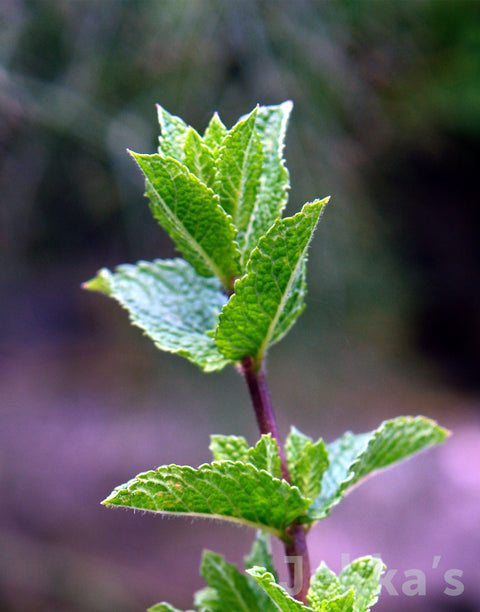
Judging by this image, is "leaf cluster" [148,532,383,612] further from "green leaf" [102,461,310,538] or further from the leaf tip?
the leaf tip

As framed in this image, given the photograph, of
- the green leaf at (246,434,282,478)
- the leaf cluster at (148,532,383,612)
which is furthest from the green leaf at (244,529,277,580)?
the green leaf at (246,434,282,478)

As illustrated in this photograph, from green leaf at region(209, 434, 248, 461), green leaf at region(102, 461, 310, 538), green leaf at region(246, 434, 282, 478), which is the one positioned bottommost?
green leaf at region(102, 461, 310, 538)

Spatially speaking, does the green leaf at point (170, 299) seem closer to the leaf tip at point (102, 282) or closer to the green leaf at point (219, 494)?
the leaf tip at point (102, 282)

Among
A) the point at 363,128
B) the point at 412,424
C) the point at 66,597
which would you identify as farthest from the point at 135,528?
the point at 412,424

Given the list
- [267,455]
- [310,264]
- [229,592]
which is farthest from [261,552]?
[310,264]

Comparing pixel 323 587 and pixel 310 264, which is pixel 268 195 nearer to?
pixel 323 587
